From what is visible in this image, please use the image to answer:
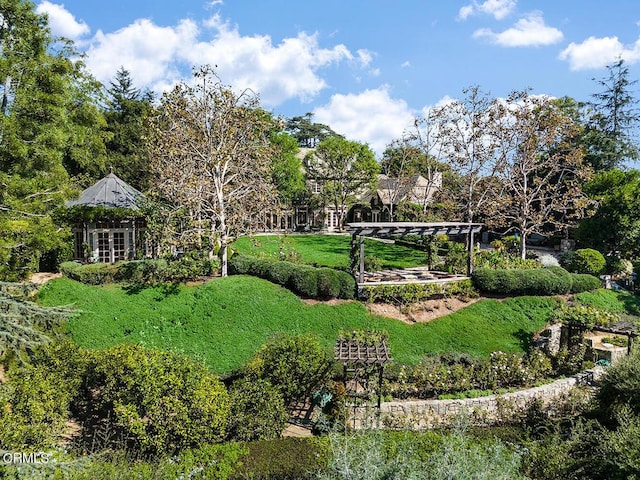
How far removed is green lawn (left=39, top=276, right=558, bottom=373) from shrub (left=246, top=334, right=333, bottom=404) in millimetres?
2408

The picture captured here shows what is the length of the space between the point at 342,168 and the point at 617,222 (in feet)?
69.3

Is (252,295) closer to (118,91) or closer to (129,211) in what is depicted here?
(129,211)

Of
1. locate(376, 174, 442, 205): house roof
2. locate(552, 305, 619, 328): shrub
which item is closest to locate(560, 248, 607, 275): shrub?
locate(552, 305, 619, 328): shrub

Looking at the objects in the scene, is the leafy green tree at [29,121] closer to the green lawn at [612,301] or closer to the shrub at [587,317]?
the shrub at [587,317]

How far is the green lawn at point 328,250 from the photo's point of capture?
21188 mm

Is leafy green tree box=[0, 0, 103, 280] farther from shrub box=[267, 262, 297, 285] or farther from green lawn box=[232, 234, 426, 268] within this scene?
green lawn box=[232, 234, 426, 268]

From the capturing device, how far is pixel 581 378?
39.0 feet

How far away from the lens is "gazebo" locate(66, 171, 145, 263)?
20.1 meters

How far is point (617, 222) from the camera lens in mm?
22828

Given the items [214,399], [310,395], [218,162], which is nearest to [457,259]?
[310,395]

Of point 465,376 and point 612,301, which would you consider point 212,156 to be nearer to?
point 465,376

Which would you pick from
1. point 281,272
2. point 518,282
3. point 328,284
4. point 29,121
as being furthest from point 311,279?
point 29,121

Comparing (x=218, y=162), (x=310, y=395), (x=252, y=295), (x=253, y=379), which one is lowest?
(x=310, y=395)

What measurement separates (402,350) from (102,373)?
8.25 m
